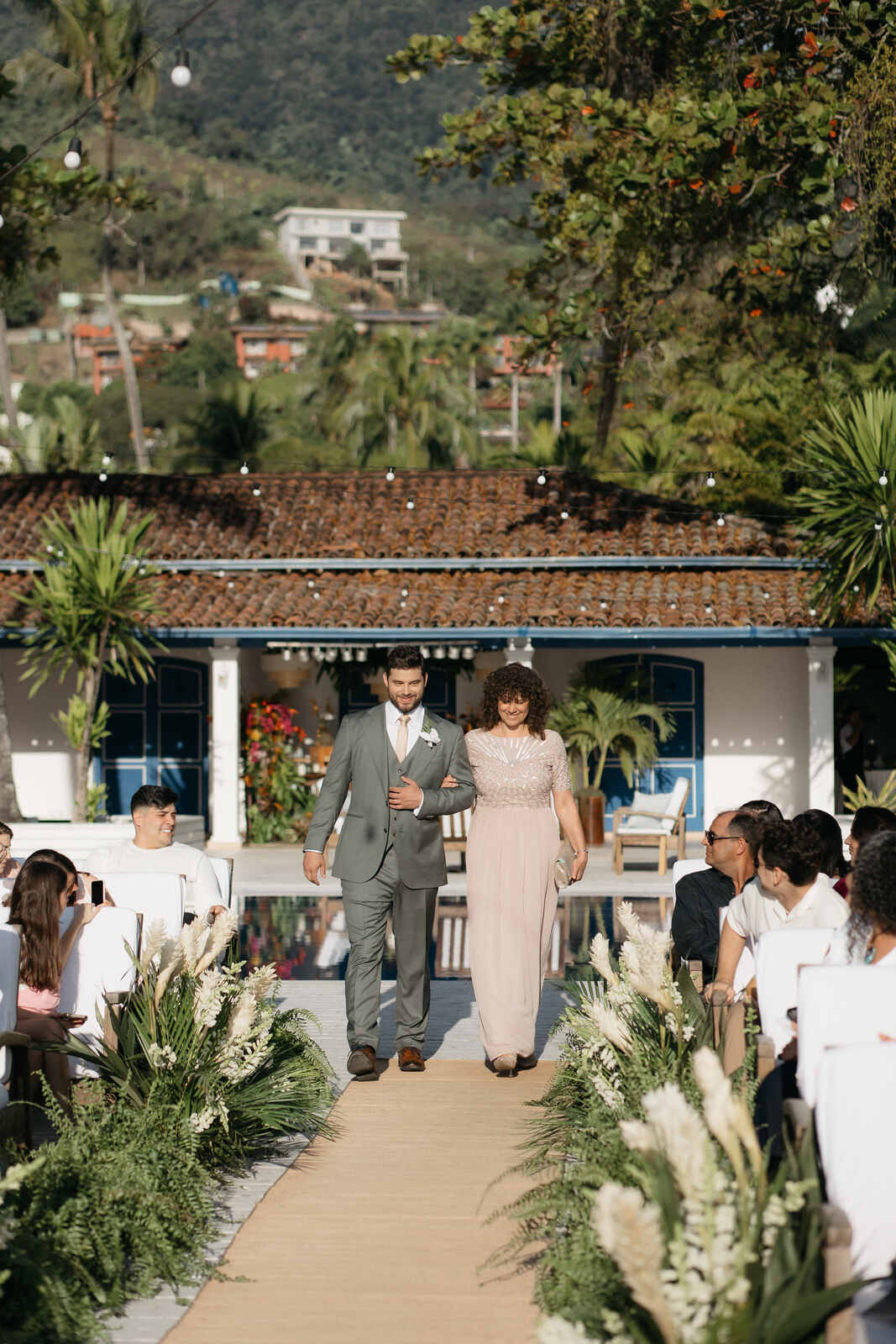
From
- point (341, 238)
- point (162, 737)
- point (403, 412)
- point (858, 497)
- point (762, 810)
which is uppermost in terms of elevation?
point (341, 238)

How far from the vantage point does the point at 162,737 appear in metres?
21.8

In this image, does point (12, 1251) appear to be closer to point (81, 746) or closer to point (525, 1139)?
point (525, 1139)

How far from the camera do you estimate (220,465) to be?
4634 centimetres

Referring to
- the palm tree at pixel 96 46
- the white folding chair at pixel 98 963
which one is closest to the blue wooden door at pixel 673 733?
the white folding chair at pixel 98 963

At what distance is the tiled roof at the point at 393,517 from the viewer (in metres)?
21.6

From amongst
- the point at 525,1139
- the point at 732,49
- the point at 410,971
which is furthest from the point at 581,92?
the point at 525,1139

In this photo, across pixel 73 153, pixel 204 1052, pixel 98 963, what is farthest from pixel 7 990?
pixel 73 153

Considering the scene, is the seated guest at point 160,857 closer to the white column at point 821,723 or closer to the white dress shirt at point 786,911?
the white dress shirt at point 786,911

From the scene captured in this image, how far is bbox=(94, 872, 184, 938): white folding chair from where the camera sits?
733 centimetres

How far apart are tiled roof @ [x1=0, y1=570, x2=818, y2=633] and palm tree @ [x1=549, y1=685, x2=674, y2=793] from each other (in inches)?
42.8

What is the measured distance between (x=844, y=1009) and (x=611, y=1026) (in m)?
0.99

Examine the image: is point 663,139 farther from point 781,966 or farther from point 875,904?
point 875,904

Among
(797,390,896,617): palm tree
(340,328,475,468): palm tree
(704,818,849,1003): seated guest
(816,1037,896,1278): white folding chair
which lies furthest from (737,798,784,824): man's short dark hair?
(340,328,475,468): palm tree

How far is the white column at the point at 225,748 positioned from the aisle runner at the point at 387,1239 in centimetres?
1321
